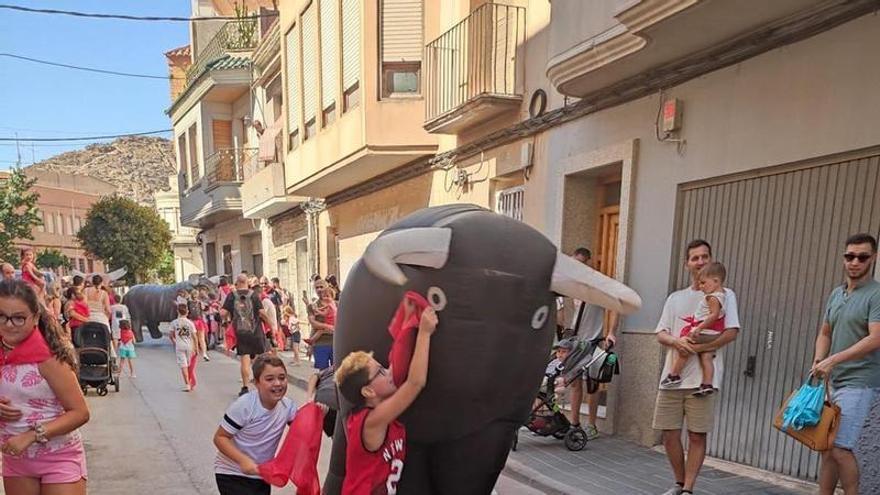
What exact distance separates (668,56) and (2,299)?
203 inches

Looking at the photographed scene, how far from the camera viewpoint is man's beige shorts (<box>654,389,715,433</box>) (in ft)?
13.3

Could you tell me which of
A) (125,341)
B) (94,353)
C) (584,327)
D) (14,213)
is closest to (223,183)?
(125,341)

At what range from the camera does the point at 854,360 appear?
137 inches

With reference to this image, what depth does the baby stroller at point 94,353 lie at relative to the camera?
839cm

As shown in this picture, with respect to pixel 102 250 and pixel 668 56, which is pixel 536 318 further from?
pixel 102 250

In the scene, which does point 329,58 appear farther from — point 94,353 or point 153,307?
point 153,307

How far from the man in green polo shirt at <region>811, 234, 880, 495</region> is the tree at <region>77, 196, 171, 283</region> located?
29.8 meters

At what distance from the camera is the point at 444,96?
885 cm

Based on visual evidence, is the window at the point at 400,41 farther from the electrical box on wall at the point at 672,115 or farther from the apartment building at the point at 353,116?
the electrical box on wall at the point at 672,115

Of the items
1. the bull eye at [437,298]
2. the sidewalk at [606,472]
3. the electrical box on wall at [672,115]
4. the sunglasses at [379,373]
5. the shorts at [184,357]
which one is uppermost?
the electrical box on wall at [672,115]

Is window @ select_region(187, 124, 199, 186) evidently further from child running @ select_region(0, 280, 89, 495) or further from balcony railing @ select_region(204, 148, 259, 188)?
child running @ select_region(0, 280, 89, 495)

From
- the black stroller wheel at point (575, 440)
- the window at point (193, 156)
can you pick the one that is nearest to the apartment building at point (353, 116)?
the black stroller wheel at point (575, 440)

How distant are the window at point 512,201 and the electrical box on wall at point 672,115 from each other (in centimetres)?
260

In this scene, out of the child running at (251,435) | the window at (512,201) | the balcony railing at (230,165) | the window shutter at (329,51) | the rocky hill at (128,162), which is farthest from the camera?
the rocky hill at (128,162)
